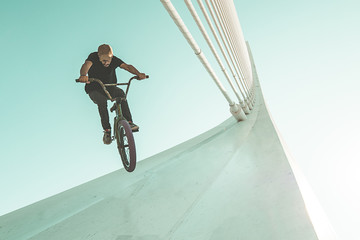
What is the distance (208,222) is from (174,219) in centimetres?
54

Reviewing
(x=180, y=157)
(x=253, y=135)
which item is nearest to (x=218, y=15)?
(x=253, y=135)

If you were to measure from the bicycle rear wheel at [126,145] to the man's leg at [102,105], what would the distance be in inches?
8.7

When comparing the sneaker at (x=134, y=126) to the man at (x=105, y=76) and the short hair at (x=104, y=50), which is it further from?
the short hair at (x=104, y=50)

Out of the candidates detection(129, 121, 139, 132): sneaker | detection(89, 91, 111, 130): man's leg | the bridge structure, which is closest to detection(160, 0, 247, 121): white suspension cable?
the bridge structure

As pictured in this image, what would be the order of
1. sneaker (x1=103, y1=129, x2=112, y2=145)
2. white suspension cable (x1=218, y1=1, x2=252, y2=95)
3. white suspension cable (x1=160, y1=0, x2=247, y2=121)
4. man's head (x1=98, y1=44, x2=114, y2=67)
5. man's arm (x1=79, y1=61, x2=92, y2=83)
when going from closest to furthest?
1. white suspension cable (x1=160, y1=0, x2=247, y2=121)
2. man's arm (x1=79, y1=61, x2=92, y2=83)
3. man's head (x1=98, y1=44, x2=114, y2=67)
4. sneaker (x1=103, y1=129, x2=112, y2=145)
5. white suspension cable (x1=218, y1=1, x2=252, y2=95)

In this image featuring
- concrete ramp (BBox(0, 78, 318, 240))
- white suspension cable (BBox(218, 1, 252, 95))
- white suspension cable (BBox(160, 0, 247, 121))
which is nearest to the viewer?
white suspension cable (BBox(160, 0, 247, 121))

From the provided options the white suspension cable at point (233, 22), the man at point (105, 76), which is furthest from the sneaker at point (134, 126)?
the white suspension cable at point (233, 22)

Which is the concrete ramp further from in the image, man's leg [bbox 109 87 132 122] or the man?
man's leg [bbox 109 87 132 122]

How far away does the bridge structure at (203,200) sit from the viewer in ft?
9.17

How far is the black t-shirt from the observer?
4250 millimetres

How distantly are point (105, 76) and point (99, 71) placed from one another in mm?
132

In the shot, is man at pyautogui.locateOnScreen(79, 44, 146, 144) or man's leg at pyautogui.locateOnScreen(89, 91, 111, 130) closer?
man at pyautogui.locateOnScreen(79, 44, 146, 144)

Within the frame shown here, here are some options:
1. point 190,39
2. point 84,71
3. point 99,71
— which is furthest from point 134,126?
point 190,39

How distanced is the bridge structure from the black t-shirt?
1769 millimetres
